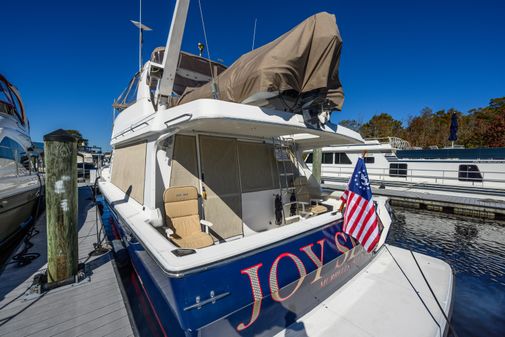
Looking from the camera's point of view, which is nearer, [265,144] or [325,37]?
[325,37]

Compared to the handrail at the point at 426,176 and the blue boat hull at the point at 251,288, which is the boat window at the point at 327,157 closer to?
the handrail at the point at 426,176

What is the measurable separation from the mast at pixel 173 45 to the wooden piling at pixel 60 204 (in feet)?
4.77

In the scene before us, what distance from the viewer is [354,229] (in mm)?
3395

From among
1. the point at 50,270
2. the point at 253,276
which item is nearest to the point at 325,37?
the point at 253,276

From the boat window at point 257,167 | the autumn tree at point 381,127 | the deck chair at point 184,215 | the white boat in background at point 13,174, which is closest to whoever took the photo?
the deck chair at point 184,215

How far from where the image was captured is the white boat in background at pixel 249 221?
7.02ft

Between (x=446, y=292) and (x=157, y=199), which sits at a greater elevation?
(x=157, y=199)

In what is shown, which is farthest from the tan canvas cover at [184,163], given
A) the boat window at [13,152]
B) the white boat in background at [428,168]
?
the white boat in background at [428,168]

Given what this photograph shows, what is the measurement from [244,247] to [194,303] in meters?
0.62

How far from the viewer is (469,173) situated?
12.8 metres

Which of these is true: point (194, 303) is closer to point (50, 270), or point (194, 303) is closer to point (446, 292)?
point (50, 270)

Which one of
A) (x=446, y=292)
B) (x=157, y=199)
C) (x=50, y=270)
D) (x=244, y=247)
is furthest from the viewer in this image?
(x=446, y=292)

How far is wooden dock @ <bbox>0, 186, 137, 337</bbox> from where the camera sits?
2.37 m

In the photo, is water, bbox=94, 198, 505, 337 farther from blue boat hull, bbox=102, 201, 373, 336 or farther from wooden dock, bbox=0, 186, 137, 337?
blue boat hull, bbox=102, 201, 373, 336
